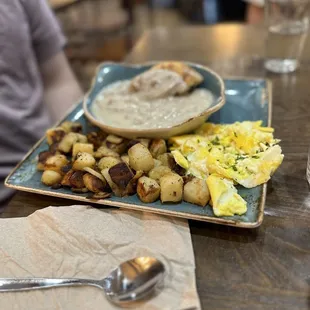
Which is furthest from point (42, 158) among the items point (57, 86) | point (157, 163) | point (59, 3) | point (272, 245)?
point (59, 3)

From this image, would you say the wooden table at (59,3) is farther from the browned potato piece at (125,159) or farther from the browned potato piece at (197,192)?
the browned potato piece at (197,192)

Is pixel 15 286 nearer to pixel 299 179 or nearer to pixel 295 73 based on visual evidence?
pixel 299 179

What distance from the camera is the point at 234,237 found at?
73 cm

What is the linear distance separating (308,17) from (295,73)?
0.73ft

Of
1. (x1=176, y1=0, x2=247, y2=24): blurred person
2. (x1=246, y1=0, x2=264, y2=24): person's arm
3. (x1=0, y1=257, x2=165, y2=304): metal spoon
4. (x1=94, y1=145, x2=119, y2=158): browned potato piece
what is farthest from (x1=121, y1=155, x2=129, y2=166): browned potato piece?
(x1=176, y1=0, x2=247, y2=24): blurred person

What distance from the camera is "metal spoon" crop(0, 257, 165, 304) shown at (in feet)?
2.05

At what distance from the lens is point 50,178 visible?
865mm

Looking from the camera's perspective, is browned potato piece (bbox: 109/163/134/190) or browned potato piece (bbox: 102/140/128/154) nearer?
browned potato piece (bbox: 109/163/134/190)

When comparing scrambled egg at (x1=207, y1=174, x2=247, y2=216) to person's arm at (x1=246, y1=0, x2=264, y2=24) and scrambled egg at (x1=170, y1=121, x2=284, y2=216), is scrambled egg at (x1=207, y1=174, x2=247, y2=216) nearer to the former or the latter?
scrambled egg at (x1=170, y1=121, x2=284, y2=216)

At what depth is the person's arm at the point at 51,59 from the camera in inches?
56.6

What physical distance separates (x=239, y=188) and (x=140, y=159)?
21cm

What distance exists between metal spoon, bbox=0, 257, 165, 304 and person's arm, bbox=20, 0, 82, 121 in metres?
0.94

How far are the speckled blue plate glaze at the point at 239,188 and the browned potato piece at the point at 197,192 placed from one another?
11mm

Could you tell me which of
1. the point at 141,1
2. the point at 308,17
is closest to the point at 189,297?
the point at 308,17
